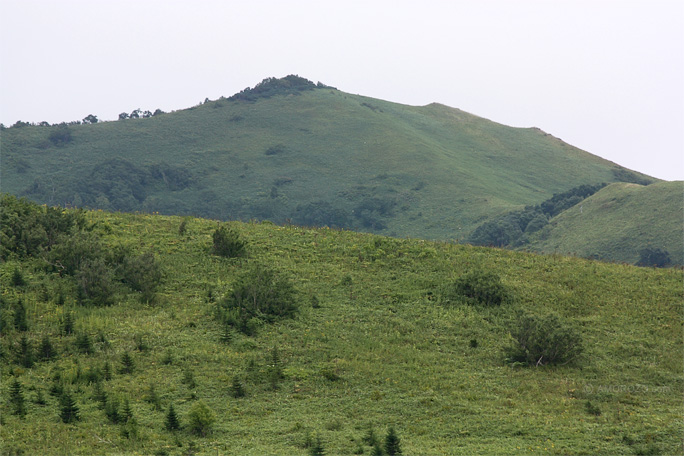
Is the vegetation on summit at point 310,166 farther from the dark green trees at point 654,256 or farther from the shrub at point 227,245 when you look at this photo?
the shrub at point 227,245

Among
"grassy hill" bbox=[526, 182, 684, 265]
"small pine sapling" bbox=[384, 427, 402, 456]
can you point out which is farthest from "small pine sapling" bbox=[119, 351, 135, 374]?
"grassy hill" bbox=[526, 182, 684, 265]

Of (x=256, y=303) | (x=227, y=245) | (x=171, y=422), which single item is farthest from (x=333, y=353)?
(x=227, y=245)

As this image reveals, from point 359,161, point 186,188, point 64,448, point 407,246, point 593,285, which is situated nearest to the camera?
point 64,448

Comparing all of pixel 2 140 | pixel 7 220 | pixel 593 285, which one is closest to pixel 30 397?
pixel 7 220

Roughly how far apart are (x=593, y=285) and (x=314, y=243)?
12614 millimetres

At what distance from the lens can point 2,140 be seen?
402ft

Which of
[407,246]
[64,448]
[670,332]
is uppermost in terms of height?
[407,246]

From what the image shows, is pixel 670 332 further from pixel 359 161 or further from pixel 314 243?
pixel 359 161

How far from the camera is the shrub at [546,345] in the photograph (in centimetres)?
1973

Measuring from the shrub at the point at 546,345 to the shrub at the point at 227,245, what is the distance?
12872 mm

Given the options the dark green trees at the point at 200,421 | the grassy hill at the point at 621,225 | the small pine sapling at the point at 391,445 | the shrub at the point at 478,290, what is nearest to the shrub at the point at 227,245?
the shrub at the point at 478,290

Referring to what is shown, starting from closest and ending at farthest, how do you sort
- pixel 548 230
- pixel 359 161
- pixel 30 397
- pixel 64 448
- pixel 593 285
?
pixel 64 448 → pixel 30 397 → pixel 593 285 → pixel 548 230 → pixel 359 161

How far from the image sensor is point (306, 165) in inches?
5089

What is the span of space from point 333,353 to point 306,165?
111 meters
